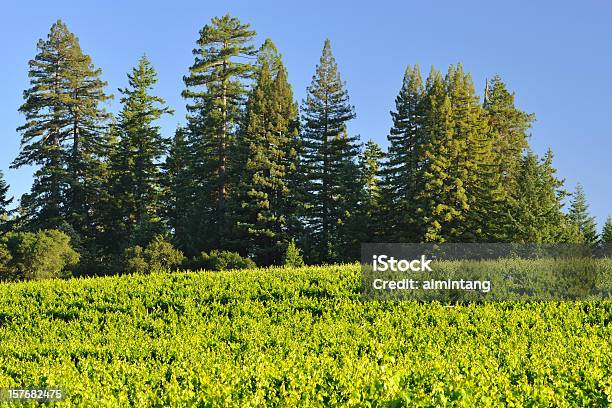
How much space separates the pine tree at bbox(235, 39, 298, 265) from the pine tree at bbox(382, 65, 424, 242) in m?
6.59

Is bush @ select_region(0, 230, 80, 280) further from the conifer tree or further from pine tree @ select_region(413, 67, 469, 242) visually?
the conifer tree

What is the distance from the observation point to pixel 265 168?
42344mm

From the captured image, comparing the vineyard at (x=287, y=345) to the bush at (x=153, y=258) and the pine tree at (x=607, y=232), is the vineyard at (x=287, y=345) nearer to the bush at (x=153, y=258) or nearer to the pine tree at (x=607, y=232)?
the bush at (x=153, y=258)

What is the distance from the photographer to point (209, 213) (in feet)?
146

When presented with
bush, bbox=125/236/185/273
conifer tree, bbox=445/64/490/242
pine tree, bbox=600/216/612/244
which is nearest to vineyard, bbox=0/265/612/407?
bush, bbox=125/236/185/273

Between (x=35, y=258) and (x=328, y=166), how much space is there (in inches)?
762

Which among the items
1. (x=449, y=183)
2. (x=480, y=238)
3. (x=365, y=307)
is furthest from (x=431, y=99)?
(x=365, y=307)

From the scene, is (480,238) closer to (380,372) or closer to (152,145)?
(152,145)

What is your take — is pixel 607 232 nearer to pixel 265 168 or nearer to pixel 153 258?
pixel 265 168

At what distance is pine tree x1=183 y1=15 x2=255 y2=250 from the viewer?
153 ft

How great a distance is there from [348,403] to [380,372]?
52.4 inches

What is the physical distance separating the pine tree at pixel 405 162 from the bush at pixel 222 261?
936 cm

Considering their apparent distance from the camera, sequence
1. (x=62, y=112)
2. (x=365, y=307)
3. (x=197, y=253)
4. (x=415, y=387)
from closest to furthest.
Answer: (x=415, y=387)
(x=365, y=307)
(x=197, y=253)
(x=62, y=112)

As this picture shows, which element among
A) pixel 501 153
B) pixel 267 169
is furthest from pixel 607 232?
pixel 267 169
